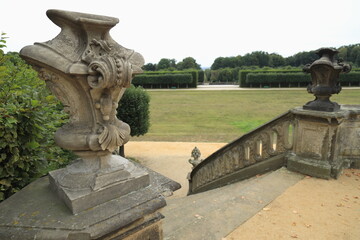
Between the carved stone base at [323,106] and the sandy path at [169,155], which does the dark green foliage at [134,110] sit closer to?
the sandy path at [169,155]

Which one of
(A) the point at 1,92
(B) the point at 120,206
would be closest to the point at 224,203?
(B) the point at 120,206

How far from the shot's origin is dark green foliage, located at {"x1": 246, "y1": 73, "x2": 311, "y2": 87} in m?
44.0

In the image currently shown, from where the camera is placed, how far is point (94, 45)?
5.36 feet

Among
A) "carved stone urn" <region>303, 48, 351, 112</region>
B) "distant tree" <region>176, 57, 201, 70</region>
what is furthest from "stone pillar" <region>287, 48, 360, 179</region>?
"distant tree" <region>176, 57, 201, 70</region>

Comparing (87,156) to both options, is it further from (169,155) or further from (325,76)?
(169,155)

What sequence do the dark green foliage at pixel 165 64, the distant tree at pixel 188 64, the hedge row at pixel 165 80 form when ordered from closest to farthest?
1. the hedge row at pixel 165 80
2. the distant tree at pixel 188 64
3. the dark green foliage at pixel 165 64

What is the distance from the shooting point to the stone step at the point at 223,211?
2873 millimetres

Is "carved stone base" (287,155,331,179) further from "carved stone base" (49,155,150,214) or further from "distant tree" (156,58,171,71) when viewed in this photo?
"distant tree" (156,58,171,71)

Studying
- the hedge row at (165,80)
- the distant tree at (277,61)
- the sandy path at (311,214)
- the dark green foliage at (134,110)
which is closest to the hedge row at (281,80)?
the hedge row at (165,80)

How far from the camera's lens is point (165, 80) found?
162ft

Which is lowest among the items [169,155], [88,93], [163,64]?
[169,155]

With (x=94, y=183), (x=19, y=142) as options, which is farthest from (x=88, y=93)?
(x=19, y=142)

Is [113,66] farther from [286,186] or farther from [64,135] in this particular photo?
[286,186]

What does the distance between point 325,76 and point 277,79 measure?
45159mm
